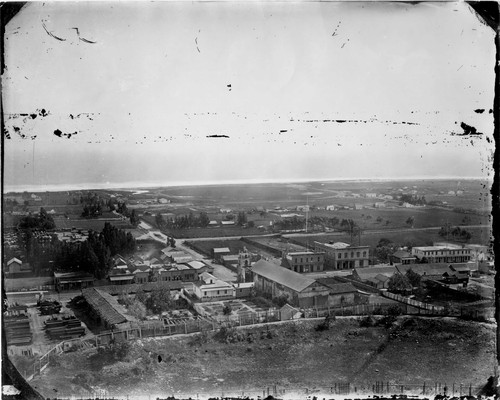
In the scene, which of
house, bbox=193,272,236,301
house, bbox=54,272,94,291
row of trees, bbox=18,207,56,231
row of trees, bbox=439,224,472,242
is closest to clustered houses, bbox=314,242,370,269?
row of trees, bbox=439,224,472,242

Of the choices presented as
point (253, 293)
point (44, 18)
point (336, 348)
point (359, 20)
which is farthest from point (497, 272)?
point (44, 18)

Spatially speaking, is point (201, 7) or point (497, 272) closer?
point (201, 7)

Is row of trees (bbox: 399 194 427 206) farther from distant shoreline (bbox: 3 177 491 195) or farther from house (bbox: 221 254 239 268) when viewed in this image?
house (bbox: 221 254 239 268)

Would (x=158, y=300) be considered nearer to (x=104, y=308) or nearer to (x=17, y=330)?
(x=104, y=308)

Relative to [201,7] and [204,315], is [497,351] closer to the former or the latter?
[204,315]

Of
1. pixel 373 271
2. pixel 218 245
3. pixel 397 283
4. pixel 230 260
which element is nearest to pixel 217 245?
pixel 218 245

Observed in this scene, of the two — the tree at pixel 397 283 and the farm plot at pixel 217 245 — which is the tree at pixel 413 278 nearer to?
the tree at pixel 397 283

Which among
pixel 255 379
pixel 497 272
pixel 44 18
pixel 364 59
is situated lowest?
pixel 255 379
